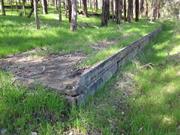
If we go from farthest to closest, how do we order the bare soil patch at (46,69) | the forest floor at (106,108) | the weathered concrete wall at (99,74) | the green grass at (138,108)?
the bare soil patch at (46,69) < the weathered concrete wall at (99,74) < the green grass at (138,108) < the forest floor at (106,108)

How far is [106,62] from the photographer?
371 inches

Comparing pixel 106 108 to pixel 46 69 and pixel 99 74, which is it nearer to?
pixel 99 74

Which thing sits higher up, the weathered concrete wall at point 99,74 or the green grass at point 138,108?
the weathered concrete wall at point 99,74

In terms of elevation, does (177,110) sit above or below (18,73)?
below

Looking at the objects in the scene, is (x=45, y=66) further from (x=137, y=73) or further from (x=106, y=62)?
(x=137, y=73)

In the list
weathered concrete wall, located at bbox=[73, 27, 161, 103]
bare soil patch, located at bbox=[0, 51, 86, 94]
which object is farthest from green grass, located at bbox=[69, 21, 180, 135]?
bare soil patch, located at bbox=[0, 51, 86, 94]

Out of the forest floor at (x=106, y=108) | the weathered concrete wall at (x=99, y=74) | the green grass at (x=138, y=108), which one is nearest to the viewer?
the forest floor at (x=106, y=108)

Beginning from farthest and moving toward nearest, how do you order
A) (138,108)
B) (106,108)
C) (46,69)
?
(46,69), (138,108), (106,108)

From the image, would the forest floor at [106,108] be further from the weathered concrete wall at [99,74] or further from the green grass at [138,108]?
the weathered concrete wall at [99,74]

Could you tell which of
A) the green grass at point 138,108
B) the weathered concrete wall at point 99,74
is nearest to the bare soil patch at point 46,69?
the weathered concrete wall at point 99,74

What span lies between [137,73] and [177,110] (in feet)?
11.6

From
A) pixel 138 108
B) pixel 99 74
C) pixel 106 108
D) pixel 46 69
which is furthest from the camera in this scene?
pixel 46 69

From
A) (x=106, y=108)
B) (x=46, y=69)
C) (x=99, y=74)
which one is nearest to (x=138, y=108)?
(x=106, y=108)

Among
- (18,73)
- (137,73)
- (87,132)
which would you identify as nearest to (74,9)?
(137,73)
